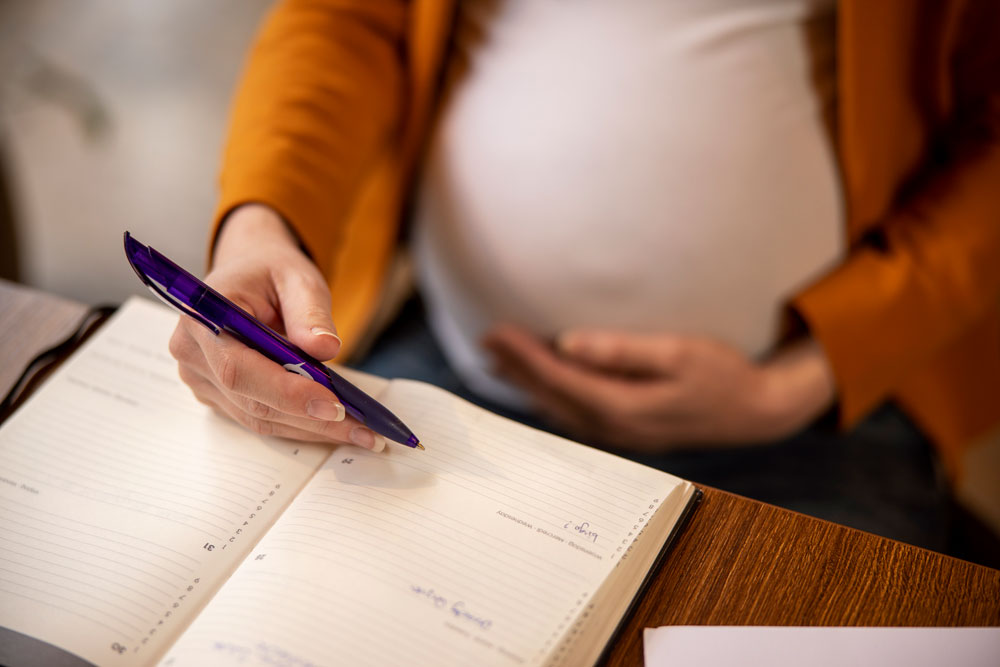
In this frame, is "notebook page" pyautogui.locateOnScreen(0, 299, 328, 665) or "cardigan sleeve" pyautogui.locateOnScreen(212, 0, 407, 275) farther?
"cardigan sleeve" pyautogui.locateOnScreen(212, 0, 407, 275)

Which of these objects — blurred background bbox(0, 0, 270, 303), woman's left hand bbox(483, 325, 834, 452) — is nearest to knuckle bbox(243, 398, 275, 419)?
woman's left hand bbox(483, 325, 834, 452)

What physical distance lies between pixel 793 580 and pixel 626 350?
1.11ft

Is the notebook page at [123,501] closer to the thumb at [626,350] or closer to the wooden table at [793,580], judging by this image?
the wooden table at [793,580]

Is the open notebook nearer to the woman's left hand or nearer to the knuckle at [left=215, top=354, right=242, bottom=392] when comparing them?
the knuckle at [left=215, top=354, right=242, bottom=392]

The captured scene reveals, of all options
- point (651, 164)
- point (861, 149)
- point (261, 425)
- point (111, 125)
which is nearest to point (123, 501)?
point (261, 425)

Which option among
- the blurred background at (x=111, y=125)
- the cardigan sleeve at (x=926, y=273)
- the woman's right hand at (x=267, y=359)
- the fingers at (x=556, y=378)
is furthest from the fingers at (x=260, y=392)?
the blurred background at (x=111, y=125)

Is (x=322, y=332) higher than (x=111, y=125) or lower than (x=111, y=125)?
higher

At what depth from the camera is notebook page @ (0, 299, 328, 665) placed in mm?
396

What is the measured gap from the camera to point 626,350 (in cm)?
72

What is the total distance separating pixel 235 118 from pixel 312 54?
100 millimetres

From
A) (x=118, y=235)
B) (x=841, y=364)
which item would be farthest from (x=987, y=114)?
(x=118, y=235)

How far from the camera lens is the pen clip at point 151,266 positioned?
1.35ft

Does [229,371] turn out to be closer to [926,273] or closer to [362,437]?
[362,437]

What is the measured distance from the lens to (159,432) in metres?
0.49
